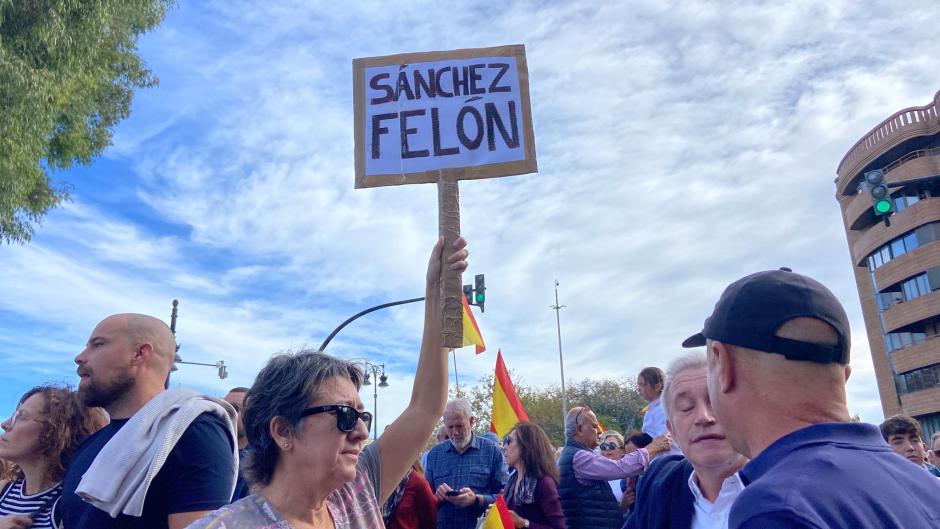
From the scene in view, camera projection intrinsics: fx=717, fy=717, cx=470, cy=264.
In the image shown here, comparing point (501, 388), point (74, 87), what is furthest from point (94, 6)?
point (501, 388)

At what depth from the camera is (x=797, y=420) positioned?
1.51 meters

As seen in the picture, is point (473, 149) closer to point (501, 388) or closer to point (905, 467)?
point (905, 467)

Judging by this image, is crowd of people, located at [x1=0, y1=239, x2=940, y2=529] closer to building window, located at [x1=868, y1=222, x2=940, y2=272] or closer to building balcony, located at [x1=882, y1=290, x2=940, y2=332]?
building balcony, located at [x1=882, y1=290, x2=940, y2=332]

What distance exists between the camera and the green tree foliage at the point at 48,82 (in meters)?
9.70

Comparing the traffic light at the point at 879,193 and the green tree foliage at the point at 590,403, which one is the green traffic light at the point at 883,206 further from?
the green tree foliage at the point at 590,403

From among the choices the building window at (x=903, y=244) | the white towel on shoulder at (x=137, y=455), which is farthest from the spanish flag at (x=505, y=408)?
the building window at (x=903, y=244)

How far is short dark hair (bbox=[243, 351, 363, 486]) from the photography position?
2369mm

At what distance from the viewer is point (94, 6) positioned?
10469mm

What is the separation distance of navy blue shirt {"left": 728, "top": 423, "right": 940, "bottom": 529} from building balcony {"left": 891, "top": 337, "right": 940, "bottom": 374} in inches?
1655

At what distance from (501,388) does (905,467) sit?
7.51 m

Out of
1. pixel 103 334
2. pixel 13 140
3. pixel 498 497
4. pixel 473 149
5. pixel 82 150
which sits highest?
pixel 82 150

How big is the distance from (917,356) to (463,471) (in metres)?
39.7

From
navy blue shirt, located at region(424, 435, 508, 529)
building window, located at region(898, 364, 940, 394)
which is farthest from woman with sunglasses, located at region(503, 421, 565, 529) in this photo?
building window, located at region(898, 364, 940, 394)

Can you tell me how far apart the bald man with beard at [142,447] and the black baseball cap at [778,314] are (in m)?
1.88
